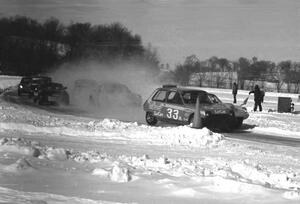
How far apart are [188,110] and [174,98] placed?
103 centimetres

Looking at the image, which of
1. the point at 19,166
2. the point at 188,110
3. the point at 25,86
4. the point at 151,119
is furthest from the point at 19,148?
the point at 25,86

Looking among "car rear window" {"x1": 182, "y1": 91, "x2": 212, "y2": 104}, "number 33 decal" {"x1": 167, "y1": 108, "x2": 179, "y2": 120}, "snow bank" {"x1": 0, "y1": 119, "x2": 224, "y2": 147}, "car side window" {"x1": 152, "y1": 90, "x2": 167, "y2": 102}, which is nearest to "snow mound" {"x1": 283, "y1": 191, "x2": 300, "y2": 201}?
"snow bank" {"x1": 0, "y1": 119, "x2": 224, "y2": 147}

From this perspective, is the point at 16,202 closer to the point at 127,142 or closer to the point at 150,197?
the point at 150,197

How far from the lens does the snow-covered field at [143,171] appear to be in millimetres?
6191

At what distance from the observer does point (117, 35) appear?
138 feet

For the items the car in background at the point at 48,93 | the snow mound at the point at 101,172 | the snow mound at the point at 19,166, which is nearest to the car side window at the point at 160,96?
the car in background at the point at 48,93

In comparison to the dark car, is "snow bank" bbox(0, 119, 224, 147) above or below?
below

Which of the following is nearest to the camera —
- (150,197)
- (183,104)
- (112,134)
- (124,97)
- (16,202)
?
(16,202)

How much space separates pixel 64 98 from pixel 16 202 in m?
22.3

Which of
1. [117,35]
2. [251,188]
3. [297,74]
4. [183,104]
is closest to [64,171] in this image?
[251,188]

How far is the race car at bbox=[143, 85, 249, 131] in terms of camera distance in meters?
17.3

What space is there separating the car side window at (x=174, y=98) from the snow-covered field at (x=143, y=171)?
5145 mm

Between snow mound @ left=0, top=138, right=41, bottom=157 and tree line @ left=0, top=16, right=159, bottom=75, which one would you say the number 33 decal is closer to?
tree line @ left=0, top=16, right=159, bottom=75

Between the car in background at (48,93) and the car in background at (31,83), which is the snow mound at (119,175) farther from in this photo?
the car in background at (31,83)
